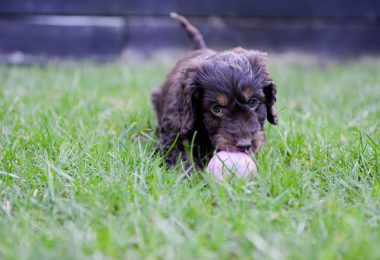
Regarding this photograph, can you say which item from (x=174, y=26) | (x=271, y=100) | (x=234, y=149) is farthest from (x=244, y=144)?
(x=174, y=26)

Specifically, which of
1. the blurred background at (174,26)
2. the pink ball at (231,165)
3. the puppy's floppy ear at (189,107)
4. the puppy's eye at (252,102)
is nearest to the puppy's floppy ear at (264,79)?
the puppy's eye at (252,102)

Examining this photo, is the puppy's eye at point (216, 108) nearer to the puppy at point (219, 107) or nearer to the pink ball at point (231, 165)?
the puppy at point (219, 107)

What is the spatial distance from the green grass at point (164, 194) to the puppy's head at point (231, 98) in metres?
0.21

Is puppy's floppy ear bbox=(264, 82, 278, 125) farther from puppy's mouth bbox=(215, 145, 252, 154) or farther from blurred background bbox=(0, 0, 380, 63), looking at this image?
blurred background bbox=(0, 0, 380, 63)

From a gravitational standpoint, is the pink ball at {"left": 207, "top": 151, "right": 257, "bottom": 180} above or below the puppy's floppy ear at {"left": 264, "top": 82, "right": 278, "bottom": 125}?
below

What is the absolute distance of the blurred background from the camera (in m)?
6.36

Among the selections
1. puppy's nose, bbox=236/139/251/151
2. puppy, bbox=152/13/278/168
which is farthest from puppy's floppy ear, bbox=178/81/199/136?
puppy's nose, bbox=236/139/251/151

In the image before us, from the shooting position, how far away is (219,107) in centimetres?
277

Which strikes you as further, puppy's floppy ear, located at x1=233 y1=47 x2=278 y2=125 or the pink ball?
puppy's floppy ear, located at x1=233 y1=47 x2=278 y2=125

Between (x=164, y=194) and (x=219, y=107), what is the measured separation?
754 millimetres

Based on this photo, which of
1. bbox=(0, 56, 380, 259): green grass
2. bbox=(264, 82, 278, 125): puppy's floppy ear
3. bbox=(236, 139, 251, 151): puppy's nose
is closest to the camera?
bbox=(0, 56, 380, 259): green grass

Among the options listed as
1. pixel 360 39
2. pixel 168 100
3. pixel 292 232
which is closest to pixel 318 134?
pixel 168 100

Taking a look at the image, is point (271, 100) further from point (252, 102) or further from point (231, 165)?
point (231, 165)

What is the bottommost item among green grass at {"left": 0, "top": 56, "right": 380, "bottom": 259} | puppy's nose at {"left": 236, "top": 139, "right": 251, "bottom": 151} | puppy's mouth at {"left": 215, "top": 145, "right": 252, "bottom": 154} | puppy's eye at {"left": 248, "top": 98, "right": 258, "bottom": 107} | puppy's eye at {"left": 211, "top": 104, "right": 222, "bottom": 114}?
green grass at {"left": 0, "top": 56, "right": 380, "bottom": 259}
